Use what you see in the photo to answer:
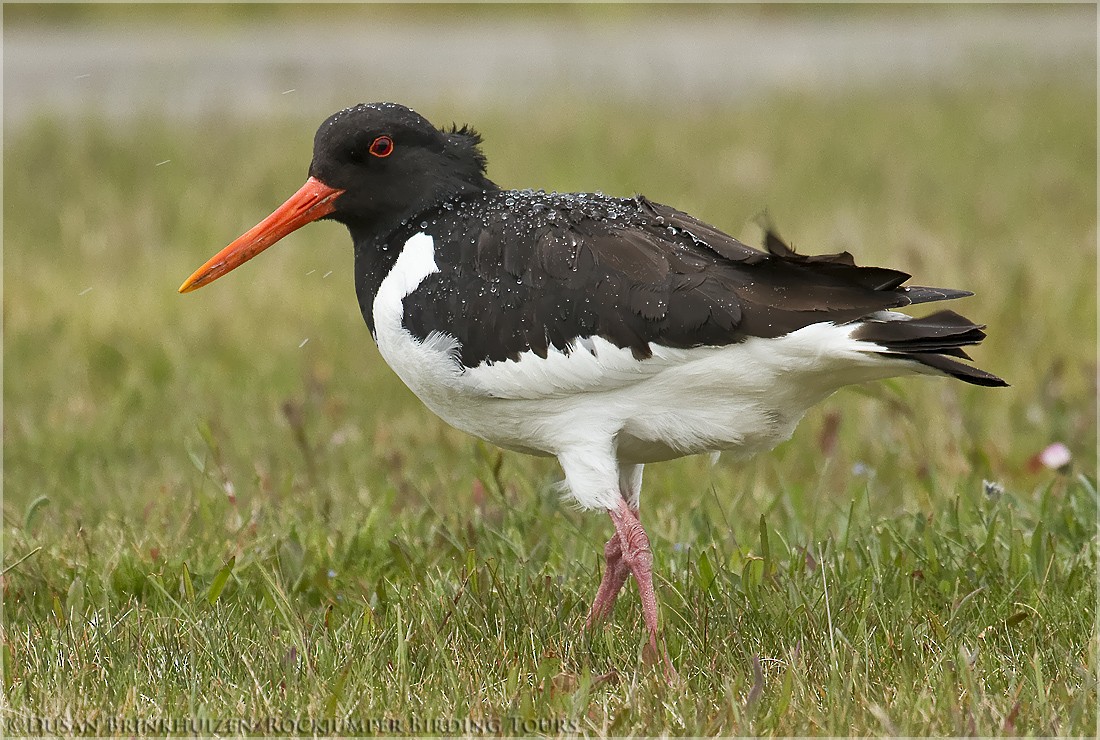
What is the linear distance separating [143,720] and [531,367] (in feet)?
4.01

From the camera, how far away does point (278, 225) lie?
391cm

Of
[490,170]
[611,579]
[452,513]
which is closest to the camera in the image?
[611,579]

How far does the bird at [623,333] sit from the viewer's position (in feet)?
10.8

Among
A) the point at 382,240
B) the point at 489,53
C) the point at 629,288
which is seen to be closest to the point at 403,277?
the point at 382,240

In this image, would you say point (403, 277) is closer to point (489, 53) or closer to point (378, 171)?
point (378, 171)

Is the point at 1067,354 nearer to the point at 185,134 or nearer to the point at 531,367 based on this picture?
the point at 531,367

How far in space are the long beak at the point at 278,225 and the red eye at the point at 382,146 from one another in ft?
0.50

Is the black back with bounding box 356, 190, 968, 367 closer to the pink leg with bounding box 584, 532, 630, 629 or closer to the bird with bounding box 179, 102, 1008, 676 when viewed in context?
the bird with bounding box 179, 102, 1008, 676

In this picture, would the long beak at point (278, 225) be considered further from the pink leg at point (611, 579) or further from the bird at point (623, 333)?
the pink leg at point (611, 579)

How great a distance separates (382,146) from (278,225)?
381 mm

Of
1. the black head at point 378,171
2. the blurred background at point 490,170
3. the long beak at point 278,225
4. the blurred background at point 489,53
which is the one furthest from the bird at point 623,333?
the blurred background at point 489,53

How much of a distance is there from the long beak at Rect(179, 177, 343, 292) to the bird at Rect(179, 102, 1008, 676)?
0.77 ft

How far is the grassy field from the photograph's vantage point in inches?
126

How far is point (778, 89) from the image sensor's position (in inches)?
478
